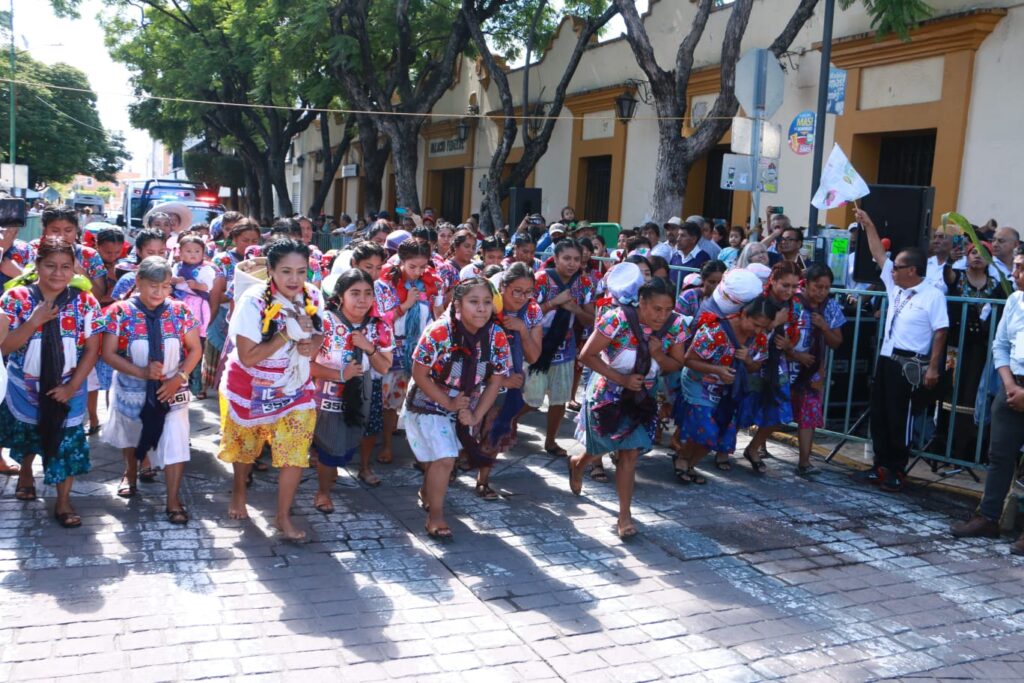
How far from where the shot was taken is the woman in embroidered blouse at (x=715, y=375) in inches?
267

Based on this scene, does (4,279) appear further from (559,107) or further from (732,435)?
(559,107)

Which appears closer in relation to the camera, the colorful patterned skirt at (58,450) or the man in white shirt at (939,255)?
the colorful patterned skirt at (58,450)

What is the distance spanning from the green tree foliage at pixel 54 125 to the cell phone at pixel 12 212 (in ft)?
149

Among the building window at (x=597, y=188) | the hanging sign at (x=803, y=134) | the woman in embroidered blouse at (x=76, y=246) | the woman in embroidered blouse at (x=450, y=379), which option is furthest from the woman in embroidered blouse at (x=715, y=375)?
the building window at (x=597, y=188)

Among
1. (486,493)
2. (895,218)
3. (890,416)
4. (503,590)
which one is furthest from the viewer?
(895,218)

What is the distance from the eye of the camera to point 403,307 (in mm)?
7016

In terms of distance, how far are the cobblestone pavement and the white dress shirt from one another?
1133mm

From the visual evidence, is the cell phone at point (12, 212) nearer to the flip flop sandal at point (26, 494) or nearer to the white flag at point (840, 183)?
the flip flop sandal at point (26, 494)

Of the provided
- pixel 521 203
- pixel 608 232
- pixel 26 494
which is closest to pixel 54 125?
pixel 521 203

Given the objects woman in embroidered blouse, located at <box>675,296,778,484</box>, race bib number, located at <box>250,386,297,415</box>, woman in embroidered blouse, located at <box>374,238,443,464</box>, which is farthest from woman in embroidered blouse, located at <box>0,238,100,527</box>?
woman in embroidered blouse, located at <box>675,296,778,484</box>

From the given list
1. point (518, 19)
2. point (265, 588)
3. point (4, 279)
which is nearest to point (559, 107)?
point (518, 19)

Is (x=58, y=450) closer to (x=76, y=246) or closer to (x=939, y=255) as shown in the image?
(x=76, y=246)

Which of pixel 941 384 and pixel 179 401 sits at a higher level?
pixel 941 384

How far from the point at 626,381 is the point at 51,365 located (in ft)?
10.3
